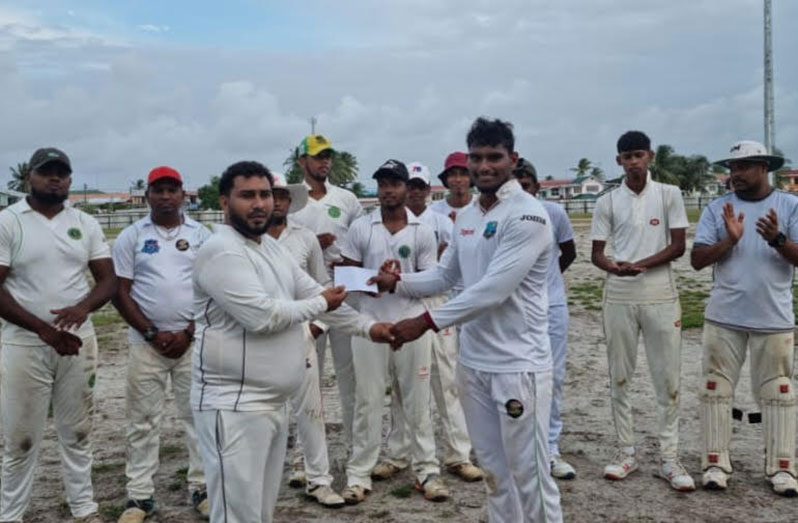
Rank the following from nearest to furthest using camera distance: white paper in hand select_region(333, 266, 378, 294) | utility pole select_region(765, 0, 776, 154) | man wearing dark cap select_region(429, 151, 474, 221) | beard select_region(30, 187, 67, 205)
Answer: white paper in hand select_region(333, 266, 378, 294) → beard select_region(30, 187, 67, 205) → man wearing dark cap select_region(429, 151, 474, 221) → utility pole select_region(765, 0, 776, 154)

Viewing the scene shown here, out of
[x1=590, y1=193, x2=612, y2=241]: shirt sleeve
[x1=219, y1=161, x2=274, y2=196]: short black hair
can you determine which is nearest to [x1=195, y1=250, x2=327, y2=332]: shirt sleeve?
[x1=219, y1=161, x2=274, y2=196]: short black hair

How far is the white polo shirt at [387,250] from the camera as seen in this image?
20.9 feet

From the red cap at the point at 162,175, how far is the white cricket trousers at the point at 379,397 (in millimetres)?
1956

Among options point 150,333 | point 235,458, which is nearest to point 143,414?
point 150,333

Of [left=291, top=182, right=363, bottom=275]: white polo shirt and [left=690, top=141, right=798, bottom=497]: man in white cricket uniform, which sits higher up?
[left=291, top=182, right=363, bottom=275]: white polo shirt

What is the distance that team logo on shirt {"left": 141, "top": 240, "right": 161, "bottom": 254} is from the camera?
6012 mm

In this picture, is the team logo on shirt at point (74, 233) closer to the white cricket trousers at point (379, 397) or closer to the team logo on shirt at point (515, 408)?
the white cricket trousers at point (379, 397)

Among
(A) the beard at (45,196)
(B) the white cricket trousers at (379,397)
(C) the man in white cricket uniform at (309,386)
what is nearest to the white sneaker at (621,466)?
(B) the white cricket trousers at (379,397)

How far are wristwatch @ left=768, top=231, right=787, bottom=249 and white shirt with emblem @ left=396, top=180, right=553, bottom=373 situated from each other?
2.38 metres

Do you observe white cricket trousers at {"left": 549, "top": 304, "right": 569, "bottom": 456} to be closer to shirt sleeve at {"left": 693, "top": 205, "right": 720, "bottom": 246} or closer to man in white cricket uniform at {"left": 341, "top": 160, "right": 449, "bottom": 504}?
man in white cricket uniform at {"left": 341, "top": 160, "right": 449, "bottom": 504}

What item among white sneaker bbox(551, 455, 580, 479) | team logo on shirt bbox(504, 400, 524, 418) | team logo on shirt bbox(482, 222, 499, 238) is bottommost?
white sneaker bbox(551, 455, 580, 479)

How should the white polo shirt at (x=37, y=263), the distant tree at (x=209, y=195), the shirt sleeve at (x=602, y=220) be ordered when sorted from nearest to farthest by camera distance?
Answer: the white polo shirt at (x=37, y=263)
the shirt sleeve at (x=602, y=220)
the distant tree at (x=209, y=195)

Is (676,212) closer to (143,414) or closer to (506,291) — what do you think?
(506,291)

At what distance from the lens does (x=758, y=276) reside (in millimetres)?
6234
